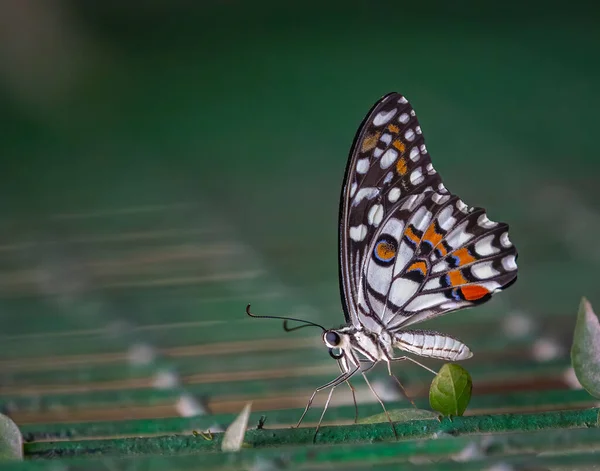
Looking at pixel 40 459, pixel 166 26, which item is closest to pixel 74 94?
pixel 166 26

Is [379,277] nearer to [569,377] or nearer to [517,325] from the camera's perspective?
[569,377]

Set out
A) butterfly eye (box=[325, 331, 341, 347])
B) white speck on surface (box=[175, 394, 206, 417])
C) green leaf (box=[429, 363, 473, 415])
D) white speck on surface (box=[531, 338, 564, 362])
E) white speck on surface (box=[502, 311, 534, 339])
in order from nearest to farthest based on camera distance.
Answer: green leaf (box=[429, 363, 473, 415])
butterfly eye (box=[325, 331, 341, 347])
white speck on surface (box=[175, 394, 206, 417])
white speck on surface (box=[531, 338, 564, 362])
white speck on surface (box=[502, 311, 534, 339])

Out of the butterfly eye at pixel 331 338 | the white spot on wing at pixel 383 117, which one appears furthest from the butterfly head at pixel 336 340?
the white spot on wing at pixel 383 117

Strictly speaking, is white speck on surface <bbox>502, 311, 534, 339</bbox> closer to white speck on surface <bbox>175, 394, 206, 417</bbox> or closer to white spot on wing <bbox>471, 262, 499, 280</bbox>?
white spot on wing <bbox>471, 262, 499, 280</bbox>

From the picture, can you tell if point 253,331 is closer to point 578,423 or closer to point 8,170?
point 578,423

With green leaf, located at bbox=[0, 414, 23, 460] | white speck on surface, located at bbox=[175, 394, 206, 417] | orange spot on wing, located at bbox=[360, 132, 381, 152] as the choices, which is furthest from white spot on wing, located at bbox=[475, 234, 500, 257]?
green leaf, located at bbox=[0, 414, 23, 460]

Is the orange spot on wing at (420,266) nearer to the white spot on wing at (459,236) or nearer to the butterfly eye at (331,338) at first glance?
→ the white spot on wing at (459,236)
